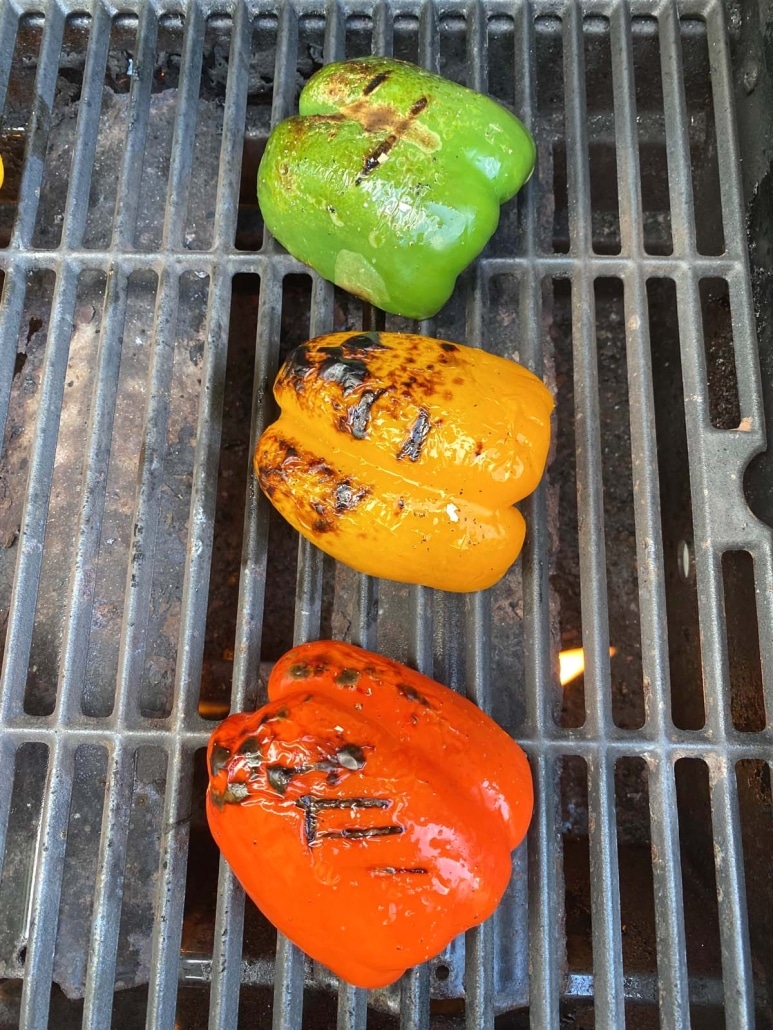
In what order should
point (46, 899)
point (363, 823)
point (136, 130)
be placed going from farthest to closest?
1. point (136, 130)
2. point (46, 899)
3. point (363, 823)

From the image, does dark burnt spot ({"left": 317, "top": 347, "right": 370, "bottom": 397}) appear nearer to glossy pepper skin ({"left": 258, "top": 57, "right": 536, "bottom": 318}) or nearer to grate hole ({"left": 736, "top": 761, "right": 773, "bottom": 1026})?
glossy pepper skin ({"left": 258, "top": 57, "right": 536, "bottom": 318})

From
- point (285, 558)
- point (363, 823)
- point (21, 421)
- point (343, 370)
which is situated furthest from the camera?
point (285, 558)

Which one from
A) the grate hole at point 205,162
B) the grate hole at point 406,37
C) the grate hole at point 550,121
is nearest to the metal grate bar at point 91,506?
the grate hole at point 205,162

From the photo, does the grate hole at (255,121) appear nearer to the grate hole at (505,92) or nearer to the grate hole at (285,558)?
the grate hole at (285,558)

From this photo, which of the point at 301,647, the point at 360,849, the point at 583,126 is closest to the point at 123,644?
the point at 301,647

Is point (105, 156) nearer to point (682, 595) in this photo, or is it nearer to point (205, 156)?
point (205, 156)

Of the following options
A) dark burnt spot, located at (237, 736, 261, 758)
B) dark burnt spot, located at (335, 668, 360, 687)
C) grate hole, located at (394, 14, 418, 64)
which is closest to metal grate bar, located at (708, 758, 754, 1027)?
dark burnt spot, located at (335, 668, 360, 687)

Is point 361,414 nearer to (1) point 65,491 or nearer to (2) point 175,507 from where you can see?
(2) point 175,507

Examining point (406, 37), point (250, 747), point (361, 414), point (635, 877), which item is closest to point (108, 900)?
point (250, 747)
